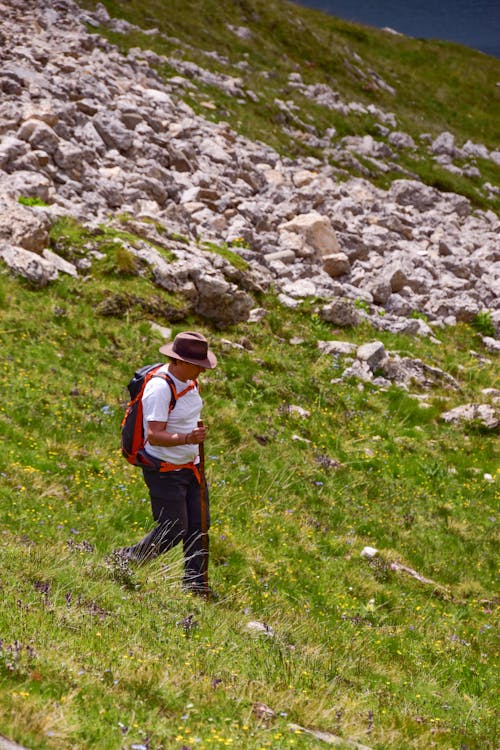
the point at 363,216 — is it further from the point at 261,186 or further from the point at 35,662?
the point at 35,662

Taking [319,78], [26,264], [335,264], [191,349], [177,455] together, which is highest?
[319,78]

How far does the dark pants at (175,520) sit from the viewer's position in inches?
280

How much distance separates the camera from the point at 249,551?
8.98 m

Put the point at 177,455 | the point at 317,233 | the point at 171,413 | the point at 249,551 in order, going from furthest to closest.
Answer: the point at 317,233 < the point at 249,551 < the point at 177,455 < the point at 171,413

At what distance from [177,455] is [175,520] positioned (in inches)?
29.1

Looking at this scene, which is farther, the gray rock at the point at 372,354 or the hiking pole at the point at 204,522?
the gray rock at the point at 372,354

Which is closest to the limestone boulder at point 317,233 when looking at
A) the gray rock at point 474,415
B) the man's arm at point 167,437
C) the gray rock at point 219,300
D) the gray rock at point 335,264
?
the gray rock at point 335,264

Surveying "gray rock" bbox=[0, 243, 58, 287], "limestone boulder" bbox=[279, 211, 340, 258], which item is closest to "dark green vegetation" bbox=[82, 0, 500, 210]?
"limestone boulder" bbox=[279, 211, 340, 258]

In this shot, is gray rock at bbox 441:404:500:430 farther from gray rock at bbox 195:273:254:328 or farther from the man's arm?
the man's arm

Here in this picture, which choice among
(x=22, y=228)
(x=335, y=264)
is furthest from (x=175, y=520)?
(x=335, y=264)

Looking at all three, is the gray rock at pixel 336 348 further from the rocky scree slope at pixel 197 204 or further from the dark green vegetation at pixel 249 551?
the rocky scree slope at pixel 197 204

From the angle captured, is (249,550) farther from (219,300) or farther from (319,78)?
(319,78)

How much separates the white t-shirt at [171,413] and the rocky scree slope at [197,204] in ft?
25.7

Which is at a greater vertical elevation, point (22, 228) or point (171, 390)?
point (171, 390)
